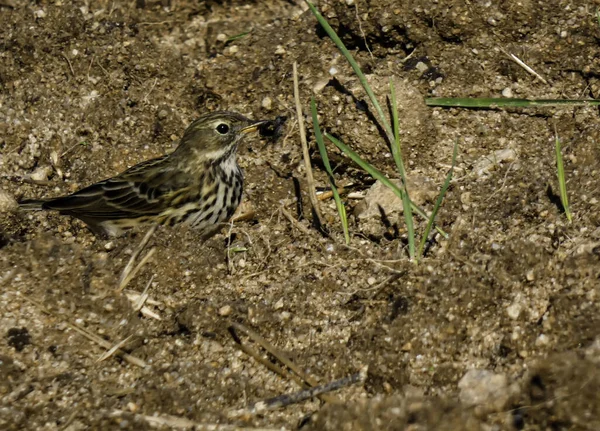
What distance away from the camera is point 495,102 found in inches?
207

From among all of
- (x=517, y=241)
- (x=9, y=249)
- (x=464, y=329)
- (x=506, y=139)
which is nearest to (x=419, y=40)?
(x=506, y=139)

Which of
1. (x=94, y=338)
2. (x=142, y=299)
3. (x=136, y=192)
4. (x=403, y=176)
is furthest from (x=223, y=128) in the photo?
(x=94, y=338)

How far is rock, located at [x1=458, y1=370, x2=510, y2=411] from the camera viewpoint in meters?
4.21

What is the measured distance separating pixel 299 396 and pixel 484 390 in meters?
0.83

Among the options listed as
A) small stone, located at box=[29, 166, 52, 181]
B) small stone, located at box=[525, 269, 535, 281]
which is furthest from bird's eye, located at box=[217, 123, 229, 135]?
small stone, located at box=[525, 269, 535, 281]

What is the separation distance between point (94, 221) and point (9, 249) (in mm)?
620

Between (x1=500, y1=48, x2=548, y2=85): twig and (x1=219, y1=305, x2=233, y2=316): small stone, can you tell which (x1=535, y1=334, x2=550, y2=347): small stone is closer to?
(x1=219, y1=305, x2=233, y2=316): small stone

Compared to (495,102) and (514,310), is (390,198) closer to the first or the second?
(495,102)

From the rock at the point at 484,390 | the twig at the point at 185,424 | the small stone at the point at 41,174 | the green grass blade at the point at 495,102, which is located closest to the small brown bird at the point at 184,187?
the small stone at the point at 41,174

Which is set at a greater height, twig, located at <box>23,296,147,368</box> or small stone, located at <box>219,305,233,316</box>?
twig, located at <box>23,296,147,368</box>

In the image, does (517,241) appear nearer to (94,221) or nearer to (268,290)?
(268,290)

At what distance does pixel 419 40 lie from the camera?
6125mm

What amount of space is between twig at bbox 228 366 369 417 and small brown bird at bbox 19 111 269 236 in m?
1.64

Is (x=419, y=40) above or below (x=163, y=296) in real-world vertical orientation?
above
